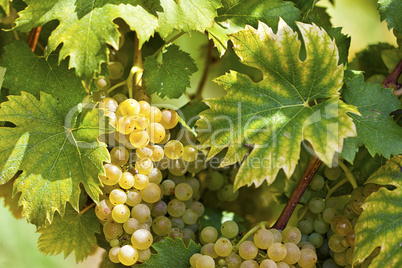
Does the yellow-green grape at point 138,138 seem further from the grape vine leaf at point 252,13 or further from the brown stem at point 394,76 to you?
the brown stem at point 394,76

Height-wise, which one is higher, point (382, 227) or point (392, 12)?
point (392, 12)

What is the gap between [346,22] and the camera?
4.55 feet

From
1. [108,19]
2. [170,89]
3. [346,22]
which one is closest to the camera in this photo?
[108,19]

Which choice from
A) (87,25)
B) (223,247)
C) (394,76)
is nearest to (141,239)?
(223,247)

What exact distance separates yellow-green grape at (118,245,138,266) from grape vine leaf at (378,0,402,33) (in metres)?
0.56

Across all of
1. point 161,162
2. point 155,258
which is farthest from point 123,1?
point 155,258

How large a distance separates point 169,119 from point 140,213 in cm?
16

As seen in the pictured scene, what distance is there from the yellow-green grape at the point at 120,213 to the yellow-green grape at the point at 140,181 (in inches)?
1.5

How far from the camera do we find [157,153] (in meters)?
0.76

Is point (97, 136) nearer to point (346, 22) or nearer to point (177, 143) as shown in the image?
point (177, 143)

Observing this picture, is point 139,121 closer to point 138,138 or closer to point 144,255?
point 138,138

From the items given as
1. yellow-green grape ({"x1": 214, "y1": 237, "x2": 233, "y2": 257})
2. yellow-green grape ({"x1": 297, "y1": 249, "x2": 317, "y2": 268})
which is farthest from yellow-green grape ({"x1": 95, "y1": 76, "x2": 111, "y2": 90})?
yellow-green grape ({"x1": 297, "y1": 249, "x2": 317, "y2": 268})

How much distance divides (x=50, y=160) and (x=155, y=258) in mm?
225

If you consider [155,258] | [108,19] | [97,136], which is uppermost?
[108,19]
